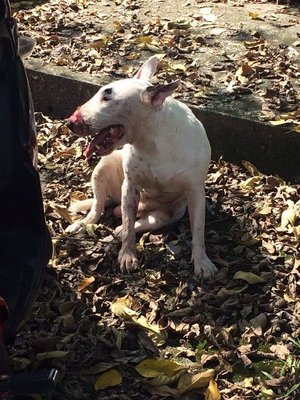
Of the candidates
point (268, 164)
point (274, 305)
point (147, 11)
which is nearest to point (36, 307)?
point (274, 305)

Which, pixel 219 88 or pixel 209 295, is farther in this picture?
pixel 219 88

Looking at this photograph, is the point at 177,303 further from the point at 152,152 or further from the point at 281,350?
the point at 152,152

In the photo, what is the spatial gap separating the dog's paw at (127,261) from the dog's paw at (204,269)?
0.36 meters

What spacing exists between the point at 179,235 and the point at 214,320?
0.84 meters

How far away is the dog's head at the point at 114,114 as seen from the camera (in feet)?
12.6

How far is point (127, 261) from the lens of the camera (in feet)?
13.5

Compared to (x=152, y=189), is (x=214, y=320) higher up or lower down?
lower down

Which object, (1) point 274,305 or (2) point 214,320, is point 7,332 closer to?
(2) point 214,320

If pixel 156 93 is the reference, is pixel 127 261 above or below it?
below

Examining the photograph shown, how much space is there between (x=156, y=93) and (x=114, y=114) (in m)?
0.26

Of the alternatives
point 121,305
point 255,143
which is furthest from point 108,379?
point 255,143

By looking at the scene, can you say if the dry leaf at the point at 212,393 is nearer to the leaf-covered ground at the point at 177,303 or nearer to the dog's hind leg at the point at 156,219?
the leaf-covered ground at the point at 177,303

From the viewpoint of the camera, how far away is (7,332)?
2.89 meters

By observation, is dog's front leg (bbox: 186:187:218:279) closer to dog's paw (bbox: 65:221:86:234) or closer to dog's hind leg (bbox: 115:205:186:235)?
dog's hind leg (bbox: 115:205:186:235)
